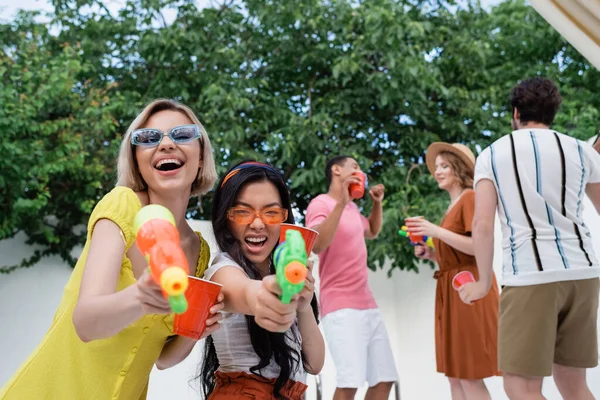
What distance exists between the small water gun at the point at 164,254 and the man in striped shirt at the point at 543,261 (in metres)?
2.04

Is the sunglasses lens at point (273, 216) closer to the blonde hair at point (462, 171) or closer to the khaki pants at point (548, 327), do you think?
the khaki pants at point (548, 327)

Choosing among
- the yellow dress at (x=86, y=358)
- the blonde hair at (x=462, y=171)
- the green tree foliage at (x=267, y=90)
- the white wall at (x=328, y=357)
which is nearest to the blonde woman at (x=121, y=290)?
the yellow dress at (x=86, y=358)

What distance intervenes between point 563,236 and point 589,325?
1.20ft

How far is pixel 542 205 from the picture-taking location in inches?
108

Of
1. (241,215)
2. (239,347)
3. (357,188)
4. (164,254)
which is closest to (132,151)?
(241,215)

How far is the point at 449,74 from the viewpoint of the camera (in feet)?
27.0

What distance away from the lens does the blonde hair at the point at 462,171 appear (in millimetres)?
Answer: 4051

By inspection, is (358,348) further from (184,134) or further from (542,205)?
(184,134)

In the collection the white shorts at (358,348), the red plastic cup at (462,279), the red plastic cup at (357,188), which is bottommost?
the white shorts at (358,348)

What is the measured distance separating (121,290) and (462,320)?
275 cm

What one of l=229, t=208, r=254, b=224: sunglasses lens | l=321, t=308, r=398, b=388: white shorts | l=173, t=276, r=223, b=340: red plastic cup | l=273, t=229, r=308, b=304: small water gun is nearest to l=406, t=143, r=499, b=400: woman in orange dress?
l=321, t=308, r=398, b=388: white shorts

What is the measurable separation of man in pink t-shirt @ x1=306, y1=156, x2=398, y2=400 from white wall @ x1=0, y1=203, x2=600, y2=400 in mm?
1983

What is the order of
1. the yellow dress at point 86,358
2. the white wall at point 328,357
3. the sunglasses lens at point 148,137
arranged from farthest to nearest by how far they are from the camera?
the white wall at point 328,357 < the sunglasses lens at point 148,137 < the yellow dress at point 86,358

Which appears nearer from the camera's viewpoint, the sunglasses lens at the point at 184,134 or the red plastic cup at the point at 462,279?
the sunglasses lens at the point at 184,134
